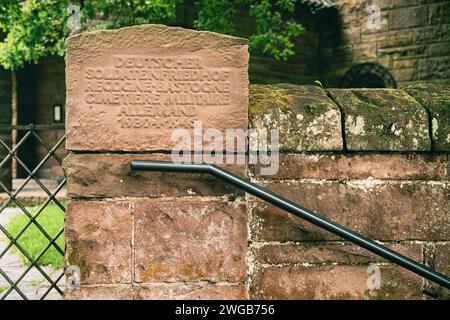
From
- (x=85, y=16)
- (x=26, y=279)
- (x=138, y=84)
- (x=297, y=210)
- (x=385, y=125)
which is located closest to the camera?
(x=297, y=210)

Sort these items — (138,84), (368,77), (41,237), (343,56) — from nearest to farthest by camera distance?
1. (138,84)
2. (41,237)
3. (368,77)
4. (343,56)

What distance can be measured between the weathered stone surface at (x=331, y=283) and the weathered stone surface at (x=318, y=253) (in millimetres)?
32

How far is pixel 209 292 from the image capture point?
7.17ft

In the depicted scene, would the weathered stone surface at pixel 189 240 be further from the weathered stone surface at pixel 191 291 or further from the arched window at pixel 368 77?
the arched window at pixel 368 77

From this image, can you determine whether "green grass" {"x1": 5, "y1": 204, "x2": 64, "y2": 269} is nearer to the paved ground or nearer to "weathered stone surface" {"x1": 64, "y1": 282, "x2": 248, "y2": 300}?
the paved ground

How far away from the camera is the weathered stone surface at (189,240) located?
7.07ft

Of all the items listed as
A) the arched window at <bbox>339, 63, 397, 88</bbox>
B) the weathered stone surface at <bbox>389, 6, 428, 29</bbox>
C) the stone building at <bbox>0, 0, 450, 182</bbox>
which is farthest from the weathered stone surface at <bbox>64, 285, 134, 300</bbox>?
the weathered stone surface at <bbox>389, 6, 428, 29</bbox>

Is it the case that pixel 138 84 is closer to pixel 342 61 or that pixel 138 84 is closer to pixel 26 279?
pixel 26 279

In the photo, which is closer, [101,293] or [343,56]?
[101,293]

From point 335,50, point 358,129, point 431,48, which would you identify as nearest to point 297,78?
point 335,50

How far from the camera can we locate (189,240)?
7.16 ft

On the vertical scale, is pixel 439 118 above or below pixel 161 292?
above

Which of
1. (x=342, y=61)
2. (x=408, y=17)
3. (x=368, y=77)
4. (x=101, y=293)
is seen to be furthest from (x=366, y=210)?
(x=342, y=61)

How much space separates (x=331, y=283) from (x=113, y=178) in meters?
1.09
